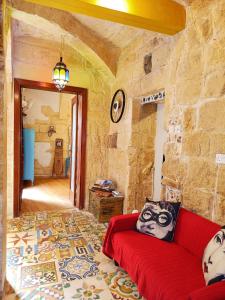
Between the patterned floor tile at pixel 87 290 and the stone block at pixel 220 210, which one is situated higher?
the stone block at pixel 220 210

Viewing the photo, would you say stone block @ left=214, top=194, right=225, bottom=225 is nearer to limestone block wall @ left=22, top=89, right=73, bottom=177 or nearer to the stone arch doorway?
the stone arch doorway

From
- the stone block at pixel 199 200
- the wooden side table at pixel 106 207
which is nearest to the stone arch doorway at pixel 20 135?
the wooden side table at pixel 106 207

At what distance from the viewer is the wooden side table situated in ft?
11.4

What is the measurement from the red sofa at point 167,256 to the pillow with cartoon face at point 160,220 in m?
0.06

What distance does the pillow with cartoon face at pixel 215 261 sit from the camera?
1386 millimetres

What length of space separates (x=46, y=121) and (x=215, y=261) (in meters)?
6.81

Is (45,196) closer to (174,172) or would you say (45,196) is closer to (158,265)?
(174,172)

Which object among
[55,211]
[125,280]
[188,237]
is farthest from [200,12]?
[55,211]

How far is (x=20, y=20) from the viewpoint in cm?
304

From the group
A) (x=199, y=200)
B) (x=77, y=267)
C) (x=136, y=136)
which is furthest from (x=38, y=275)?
(x=136, y=136)

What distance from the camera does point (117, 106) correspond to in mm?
3871

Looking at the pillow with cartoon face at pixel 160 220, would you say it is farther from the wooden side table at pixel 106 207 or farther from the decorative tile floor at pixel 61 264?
the wooden side table at pixel 106 207

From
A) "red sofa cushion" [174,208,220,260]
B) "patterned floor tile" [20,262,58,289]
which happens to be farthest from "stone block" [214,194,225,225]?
"patterned floor tile" [20,262,58,289]

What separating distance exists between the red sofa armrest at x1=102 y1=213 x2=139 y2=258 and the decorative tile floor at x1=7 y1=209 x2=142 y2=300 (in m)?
0.20
